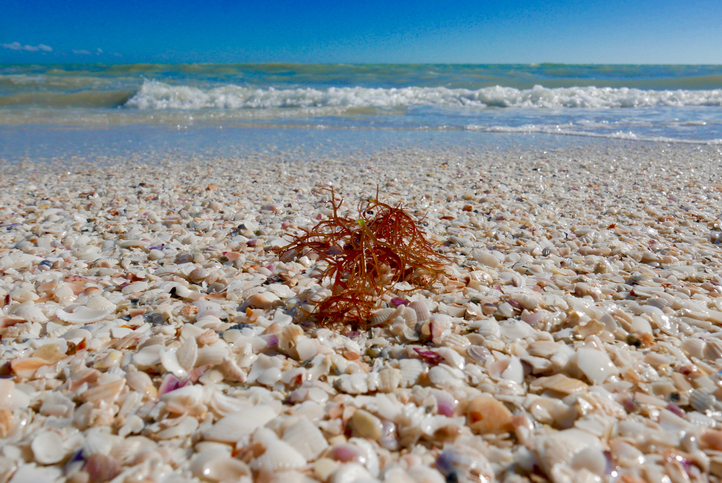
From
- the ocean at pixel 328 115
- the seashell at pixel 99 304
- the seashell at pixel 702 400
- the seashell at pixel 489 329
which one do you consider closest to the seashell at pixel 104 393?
the seashell at pixel 99 304

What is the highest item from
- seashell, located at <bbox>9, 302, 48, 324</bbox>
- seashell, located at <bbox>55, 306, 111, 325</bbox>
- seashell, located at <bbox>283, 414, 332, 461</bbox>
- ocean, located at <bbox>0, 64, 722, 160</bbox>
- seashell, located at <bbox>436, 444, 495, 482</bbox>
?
ocean, located at <bbox>0, 64, 722, 160</bbox>

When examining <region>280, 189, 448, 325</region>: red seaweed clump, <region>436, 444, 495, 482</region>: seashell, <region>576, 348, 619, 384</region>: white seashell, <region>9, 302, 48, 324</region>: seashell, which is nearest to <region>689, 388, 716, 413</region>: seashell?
<region>576, 348, 619, 384</region>: white seashell

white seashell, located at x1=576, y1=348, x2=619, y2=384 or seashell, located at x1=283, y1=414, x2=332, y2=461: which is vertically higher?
white seashell, located at x1=576, y1=348, x2=619, y2=384

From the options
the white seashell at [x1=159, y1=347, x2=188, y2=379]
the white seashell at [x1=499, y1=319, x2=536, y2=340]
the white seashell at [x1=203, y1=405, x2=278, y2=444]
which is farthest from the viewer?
the white seashell at [x1=499, y1=319, x2=536, y2=340]

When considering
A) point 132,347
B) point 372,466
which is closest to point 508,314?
point 372,466

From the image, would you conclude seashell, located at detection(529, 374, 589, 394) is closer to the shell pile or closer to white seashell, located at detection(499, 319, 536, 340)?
the shell pile

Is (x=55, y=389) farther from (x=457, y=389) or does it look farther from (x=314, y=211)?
(x=314, y=211)
